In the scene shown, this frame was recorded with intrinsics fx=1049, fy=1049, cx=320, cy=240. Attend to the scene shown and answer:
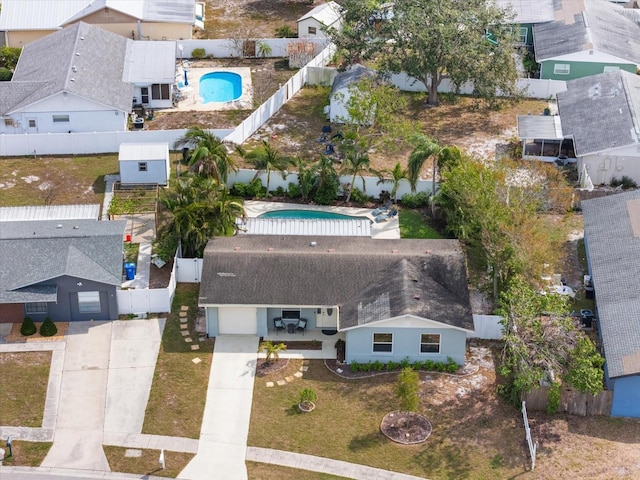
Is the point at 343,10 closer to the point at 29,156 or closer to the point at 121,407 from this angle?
the point at 29,156

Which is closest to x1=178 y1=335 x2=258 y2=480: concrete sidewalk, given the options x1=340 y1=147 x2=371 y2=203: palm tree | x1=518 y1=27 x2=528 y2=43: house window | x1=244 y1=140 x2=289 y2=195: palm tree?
x1=244 y1=140 x2=289 y2=195: palm tree

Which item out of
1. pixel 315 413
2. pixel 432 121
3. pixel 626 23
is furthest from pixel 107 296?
pixel 626 23

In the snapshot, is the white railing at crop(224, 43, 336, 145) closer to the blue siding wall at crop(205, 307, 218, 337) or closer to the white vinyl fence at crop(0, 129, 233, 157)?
the white vinyl fence at crop(0, 129, 233, 157)

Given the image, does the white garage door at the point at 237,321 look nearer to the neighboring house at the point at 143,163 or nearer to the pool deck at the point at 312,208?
the pool deck at the point at 312,208

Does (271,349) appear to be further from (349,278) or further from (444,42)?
(444,42)

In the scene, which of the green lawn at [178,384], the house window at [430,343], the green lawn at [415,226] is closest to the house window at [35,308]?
the green lawn at [178,384]

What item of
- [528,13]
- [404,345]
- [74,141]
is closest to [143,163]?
[74,141]
